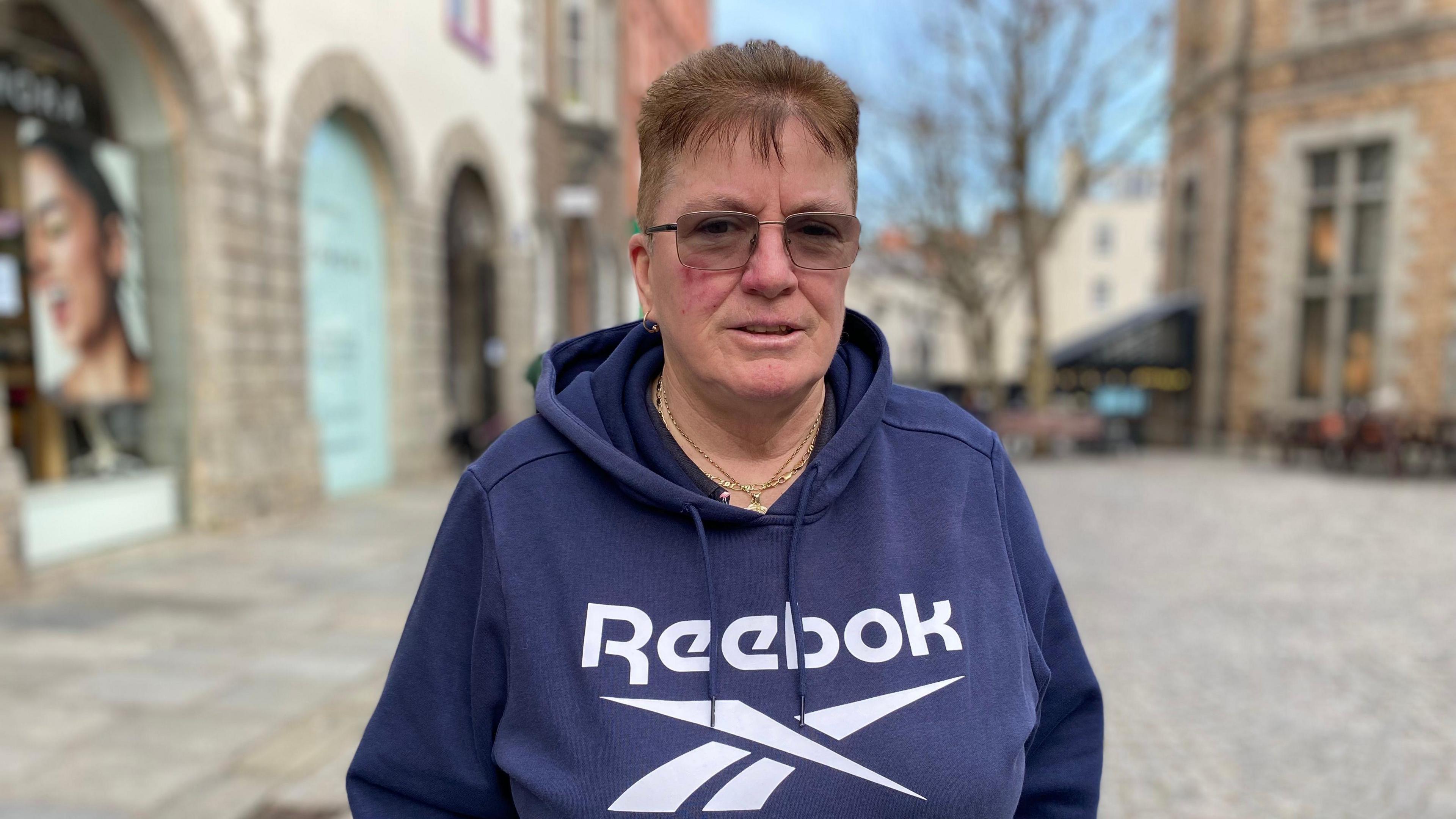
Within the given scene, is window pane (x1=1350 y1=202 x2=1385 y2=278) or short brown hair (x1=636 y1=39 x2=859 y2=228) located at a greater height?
window pane (x1=1350 y1=202 x2=1385 y2=278)

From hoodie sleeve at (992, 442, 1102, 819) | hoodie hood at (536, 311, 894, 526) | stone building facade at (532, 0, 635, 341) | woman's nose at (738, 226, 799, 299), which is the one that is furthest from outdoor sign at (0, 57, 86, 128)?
stone building facade at (532, 0, 635, 341)

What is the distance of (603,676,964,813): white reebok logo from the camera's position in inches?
49.1

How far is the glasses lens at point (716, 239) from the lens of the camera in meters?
1.37

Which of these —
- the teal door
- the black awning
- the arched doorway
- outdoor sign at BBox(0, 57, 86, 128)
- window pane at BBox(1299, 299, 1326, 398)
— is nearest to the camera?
outdoor sign at BBox(0, 57, 86, 128)

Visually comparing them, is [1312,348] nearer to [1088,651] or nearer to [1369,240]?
[1369,240]

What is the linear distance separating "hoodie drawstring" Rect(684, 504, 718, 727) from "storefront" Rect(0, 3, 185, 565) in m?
6.42

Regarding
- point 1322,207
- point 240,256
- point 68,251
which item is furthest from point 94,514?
point 1322,207

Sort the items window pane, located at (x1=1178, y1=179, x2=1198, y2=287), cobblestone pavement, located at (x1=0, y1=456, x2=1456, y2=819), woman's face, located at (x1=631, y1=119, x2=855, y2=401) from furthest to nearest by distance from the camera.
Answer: window pane, located at (x1=1178, y1=179, x2=1198, y2=287), cobblestone pavement, located at (x1=0, y1=456, x2=1456, y2=819), woman's face, located at (x1=631, y1=119, x2=855, y2=401)

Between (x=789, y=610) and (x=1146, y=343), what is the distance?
19738mm

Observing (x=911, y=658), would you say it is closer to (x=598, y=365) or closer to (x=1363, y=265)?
(x=598, y=365)

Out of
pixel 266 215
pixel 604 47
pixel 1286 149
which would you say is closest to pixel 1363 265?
pixel 1286 149

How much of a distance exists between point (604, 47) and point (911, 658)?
60.4 feet

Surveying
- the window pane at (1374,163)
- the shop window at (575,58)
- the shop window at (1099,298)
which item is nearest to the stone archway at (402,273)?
the shop window at (575,58)

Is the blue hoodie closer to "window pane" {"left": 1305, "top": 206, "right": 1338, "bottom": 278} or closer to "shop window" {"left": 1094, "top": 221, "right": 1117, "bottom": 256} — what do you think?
"window pane" {"left": 1305, "top": 206, "right": 1338, "bottom": 278}
